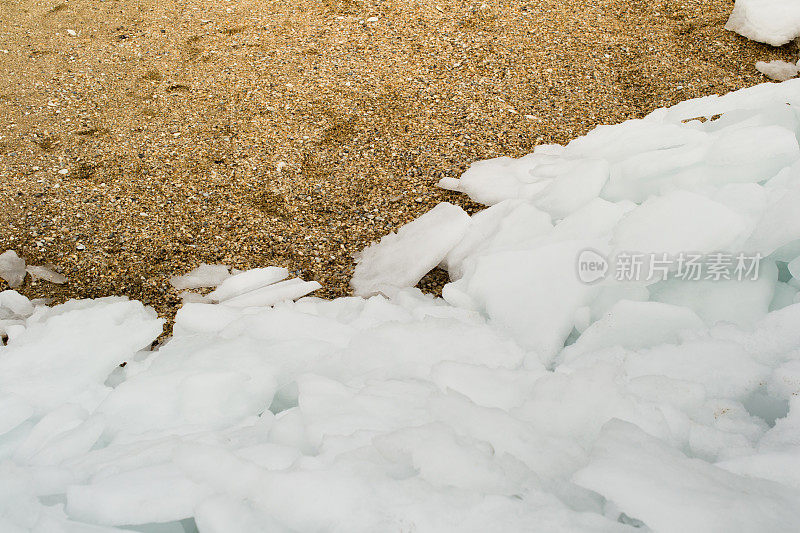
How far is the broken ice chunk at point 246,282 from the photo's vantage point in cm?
246

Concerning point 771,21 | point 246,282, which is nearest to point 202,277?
point 246,282

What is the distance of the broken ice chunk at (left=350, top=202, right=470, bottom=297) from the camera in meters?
2.48

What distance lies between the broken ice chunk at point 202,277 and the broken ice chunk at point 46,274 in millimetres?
427

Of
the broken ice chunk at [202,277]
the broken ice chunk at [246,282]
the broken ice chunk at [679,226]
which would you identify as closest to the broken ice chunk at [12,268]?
the broken ice chunk at [202,277]

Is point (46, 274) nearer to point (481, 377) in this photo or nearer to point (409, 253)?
point (409, 253)

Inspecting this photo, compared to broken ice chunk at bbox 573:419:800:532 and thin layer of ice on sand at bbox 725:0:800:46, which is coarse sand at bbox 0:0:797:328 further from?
broken ice chunk at bbox 573:419:800:532

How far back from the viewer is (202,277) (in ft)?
8.45

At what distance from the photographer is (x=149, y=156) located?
3102 mm

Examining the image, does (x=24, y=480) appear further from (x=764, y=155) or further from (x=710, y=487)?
(x=764, y=155)

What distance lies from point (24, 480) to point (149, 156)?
80.0 inches

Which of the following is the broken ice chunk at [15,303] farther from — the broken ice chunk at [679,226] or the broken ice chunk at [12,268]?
the broken ice chunk at [679,226]

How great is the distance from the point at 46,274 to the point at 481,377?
1883mm

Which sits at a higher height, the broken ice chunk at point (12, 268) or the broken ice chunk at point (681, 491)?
the broken ice chunk at point (681, 491)

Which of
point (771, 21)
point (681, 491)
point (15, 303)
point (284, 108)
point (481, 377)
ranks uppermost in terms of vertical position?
point (771, 21)
